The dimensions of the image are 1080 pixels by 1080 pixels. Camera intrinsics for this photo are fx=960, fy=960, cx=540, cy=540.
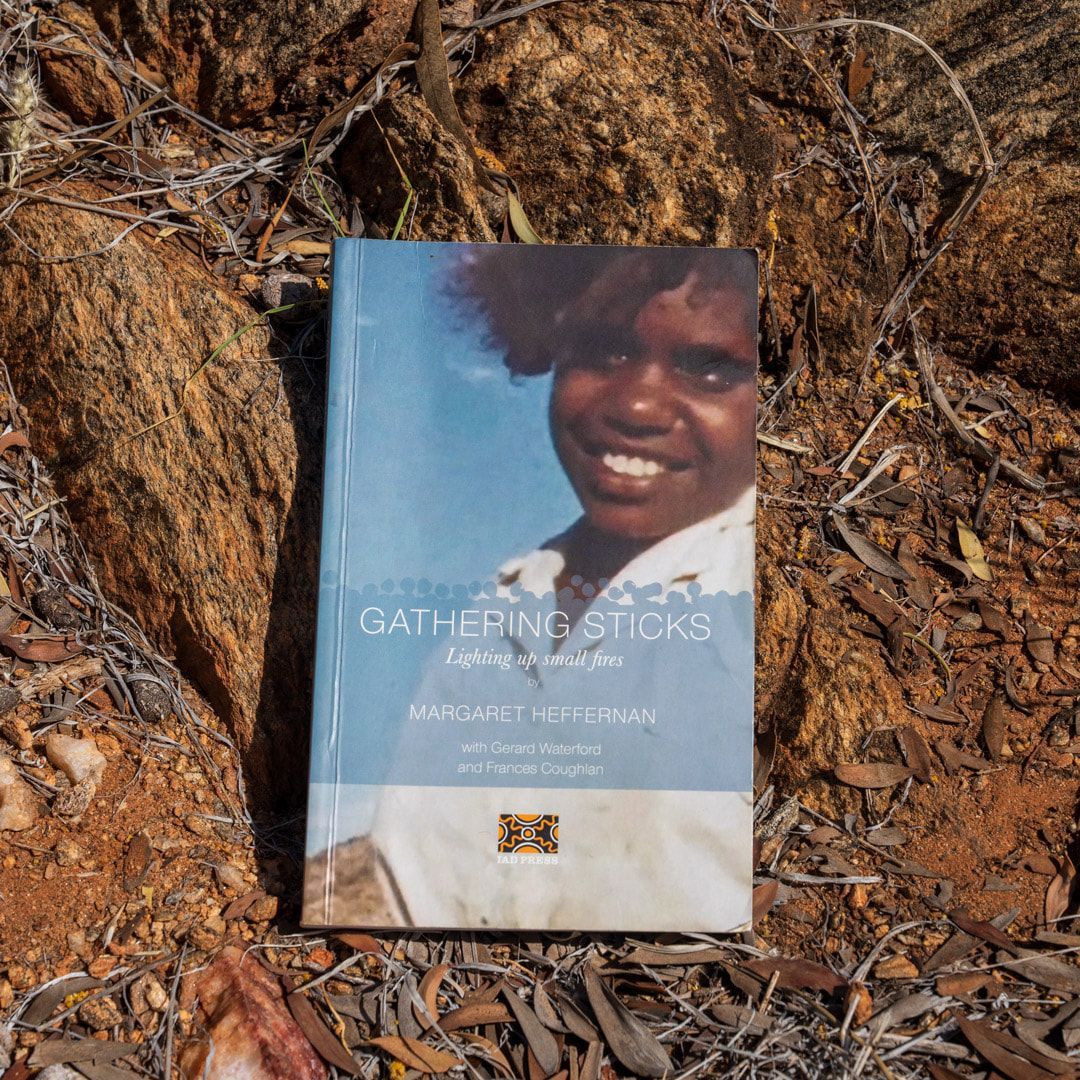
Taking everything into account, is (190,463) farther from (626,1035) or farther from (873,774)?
(873,774)

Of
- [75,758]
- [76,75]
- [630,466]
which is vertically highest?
[76,75]

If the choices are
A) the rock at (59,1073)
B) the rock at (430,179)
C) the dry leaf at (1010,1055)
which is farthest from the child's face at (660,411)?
the rock at (59,1073)

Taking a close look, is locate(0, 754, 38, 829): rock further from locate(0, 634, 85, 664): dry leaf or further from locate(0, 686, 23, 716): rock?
locate(0, 634, 85, 664): dry leaf

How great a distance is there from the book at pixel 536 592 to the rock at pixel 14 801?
503 mm

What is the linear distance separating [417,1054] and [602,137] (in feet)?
5.75

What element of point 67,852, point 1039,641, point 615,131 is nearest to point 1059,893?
point 1039,641

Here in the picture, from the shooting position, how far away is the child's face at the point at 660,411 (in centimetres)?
179

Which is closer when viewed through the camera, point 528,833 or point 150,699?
point 528,833

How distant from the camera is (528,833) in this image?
1735 mm

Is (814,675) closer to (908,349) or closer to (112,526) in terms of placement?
(908,349)

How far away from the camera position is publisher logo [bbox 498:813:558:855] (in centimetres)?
173

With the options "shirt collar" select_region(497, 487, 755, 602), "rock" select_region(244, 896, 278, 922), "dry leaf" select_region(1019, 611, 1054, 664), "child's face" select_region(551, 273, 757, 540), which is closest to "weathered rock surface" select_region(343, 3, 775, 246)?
"child's face" select_region(551, 273, 757, 540)

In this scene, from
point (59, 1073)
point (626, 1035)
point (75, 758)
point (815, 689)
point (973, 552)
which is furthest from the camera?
point (973, 552)

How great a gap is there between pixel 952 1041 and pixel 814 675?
0.66 metres
